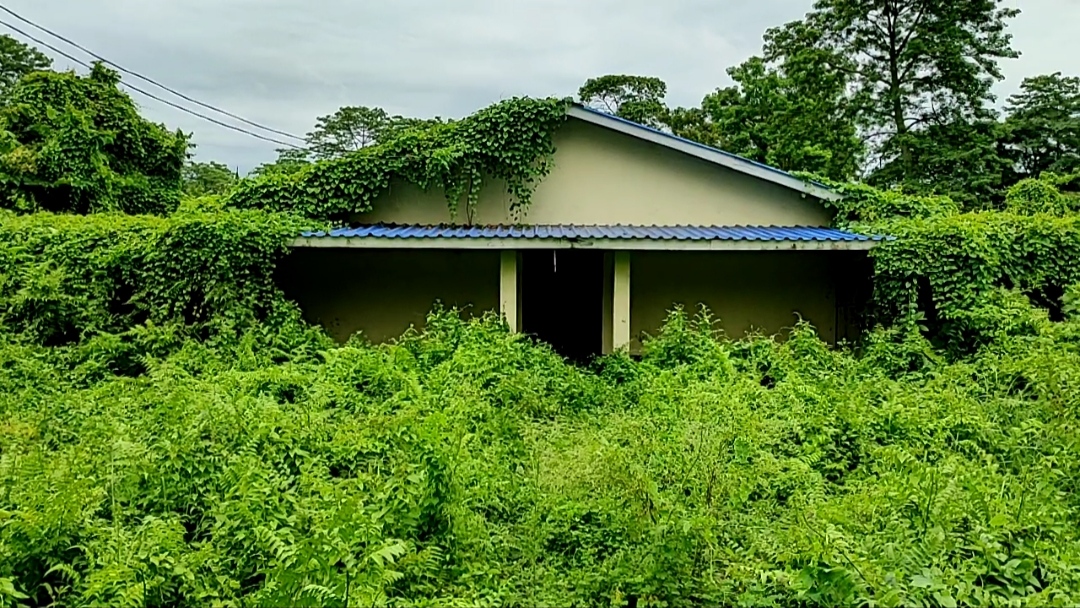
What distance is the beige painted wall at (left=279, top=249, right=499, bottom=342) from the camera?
8680 millimetres

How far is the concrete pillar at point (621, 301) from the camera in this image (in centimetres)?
785

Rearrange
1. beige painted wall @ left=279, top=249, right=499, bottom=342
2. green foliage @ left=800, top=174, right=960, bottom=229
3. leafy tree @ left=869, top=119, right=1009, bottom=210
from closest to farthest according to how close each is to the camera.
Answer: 1. green foliage @ left=800, top=174, right=960, bottom=229
2. beige painted wall @ left=279, top=249, right=499, bottom=342
3. leafy tree @ left=869, top=119, right=1009, bottom=210

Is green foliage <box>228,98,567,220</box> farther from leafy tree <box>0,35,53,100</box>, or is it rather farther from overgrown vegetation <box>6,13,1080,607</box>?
leafy tree <box>0,35,53,100</box>

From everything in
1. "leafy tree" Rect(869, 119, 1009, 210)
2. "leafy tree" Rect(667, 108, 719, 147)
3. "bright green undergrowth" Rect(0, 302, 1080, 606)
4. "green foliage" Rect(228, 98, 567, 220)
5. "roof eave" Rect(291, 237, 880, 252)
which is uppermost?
"leafy tree" Rect(667, 108, 719, 147)

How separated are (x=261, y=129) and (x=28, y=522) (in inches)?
881

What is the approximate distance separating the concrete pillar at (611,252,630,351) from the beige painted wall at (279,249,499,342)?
67.2 inches

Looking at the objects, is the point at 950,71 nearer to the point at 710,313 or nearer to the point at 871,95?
Answer: the point at 871,95

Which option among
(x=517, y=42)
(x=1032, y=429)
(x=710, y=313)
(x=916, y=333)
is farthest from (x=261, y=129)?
(x=1032, y=429)

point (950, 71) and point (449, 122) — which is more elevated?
point (950, 71)

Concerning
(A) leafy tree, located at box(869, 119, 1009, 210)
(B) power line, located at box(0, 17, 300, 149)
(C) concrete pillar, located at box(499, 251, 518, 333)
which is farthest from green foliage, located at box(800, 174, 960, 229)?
(B) power line, located at box(0, 17, 300, 149)

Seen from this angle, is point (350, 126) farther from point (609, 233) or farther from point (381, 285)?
point (609, 233)

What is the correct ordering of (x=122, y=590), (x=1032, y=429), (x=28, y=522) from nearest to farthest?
(x=122, y=590), (x=28, y=522), (x=1032, y=429)

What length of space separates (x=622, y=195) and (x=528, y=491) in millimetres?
5942

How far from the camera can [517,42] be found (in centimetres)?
1797
